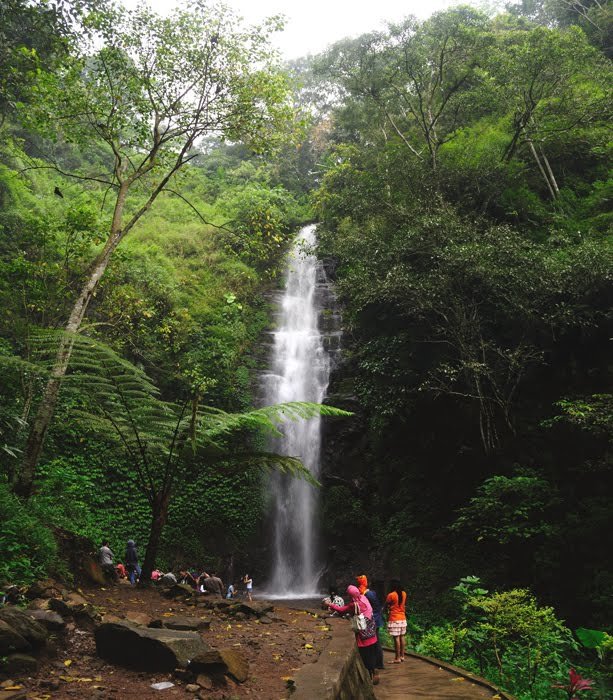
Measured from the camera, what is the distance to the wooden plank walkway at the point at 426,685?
4.44 metres

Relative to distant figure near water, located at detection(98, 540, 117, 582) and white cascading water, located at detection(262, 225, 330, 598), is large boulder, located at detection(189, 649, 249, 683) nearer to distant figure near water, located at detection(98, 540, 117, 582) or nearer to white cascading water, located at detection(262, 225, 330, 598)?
distant figure near water, located at detection(98, 540, 117, 582)

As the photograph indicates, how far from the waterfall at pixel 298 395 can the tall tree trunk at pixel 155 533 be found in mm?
5805

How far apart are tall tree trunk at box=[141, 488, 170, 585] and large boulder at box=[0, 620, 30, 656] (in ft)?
11.0

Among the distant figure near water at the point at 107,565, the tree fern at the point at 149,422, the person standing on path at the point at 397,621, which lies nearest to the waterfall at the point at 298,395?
the tree fern at the point at 149,422

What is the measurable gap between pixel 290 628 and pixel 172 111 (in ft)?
27.7

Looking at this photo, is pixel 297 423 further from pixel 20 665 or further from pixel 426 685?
pixel 20 665

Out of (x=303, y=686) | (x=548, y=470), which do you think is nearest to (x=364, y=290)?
(x=548, y=470)

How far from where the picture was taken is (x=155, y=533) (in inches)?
253

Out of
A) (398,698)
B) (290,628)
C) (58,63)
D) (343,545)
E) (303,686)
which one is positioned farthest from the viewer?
(343,545)

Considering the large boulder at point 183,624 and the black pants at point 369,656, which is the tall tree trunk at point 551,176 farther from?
the large boulder at point 183,624

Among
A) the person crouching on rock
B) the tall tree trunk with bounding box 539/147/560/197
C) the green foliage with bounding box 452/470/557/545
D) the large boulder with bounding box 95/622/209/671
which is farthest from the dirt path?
the tall tree trunk with bounding box 539/147/560/197

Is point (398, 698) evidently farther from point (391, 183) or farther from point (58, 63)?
point (391, 183)

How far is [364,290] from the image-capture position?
1148 centimetres

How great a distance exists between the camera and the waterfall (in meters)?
12.8
